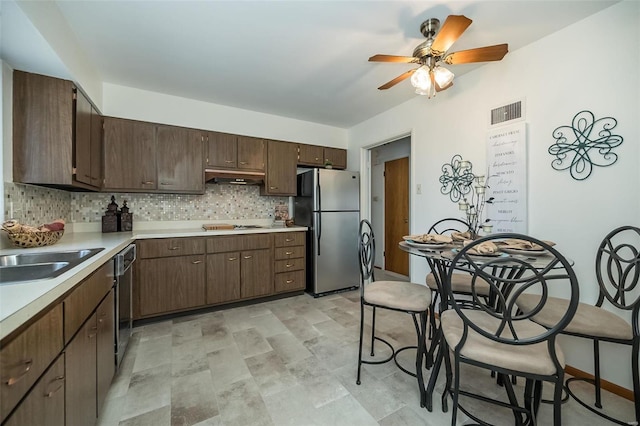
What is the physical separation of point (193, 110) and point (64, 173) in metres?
1.67

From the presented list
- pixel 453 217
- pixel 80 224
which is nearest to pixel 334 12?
pixel 453 217

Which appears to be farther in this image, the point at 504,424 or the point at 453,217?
the point at 453,217

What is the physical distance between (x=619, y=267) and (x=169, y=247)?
355 centimetres

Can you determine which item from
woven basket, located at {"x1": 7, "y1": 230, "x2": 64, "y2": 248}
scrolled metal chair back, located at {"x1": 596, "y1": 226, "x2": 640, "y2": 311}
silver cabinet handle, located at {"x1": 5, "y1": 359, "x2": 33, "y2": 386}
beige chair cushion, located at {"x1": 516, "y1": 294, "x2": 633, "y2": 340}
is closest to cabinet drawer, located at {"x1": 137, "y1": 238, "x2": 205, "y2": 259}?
woven basket, located at {"x1": 7, "y1": 230, "x2": 64, "y2": 248}

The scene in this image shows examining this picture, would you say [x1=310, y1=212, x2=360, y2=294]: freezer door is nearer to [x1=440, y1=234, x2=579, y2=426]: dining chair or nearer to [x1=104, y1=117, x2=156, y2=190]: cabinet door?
[x1=104, y1=117, x2=156, y2=190]: cabinet door

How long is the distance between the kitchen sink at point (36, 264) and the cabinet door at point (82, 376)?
0.30 m

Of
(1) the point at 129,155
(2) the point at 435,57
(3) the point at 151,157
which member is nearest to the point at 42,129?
(1) the point at 129,155

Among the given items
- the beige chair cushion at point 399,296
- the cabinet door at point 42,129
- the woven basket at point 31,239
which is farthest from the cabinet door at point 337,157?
the woven basket at point 31,239

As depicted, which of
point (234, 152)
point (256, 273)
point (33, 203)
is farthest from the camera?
point (234, 152)

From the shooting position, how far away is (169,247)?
106 inches

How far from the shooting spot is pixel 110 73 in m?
2.59

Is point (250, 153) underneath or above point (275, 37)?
underneath

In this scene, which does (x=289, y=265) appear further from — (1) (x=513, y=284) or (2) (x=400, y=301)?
(1) (x=513, y=284)

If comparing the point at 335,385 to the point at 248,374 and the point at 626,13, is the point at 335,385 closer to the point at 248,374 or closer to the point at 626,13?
the point at 248,374
